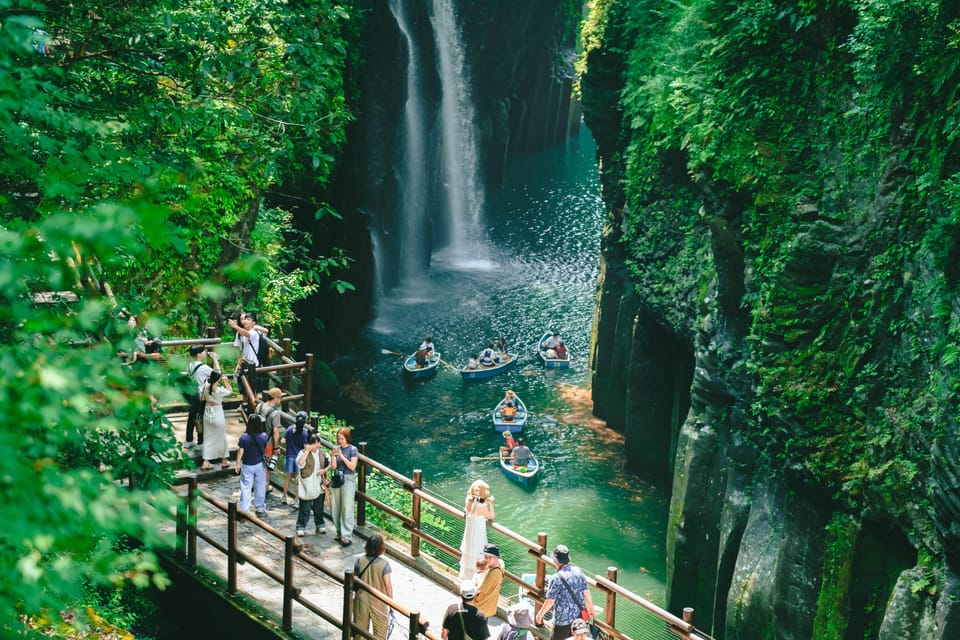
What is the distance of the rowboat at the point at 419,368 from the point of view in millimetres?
31641

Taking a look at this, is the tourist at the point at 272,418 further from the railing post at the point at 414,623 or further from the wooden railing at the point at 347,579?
the railing post at the point at 414,623

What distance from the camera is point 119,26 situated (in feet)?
34.6

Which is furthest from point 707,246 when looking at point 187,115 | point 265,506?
point 187,115

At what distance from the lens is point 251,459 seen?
1234cm

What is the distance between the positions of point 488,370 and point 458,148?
17.8 meters

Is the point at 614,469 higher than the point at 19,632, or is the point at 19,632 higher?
the point at 19,632

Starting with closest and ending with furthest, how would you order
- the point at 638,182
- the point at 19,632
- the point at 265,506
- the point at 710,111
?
the point at 19,632 → the point at 265,506 → the point at 710,111 → the point at 638,182

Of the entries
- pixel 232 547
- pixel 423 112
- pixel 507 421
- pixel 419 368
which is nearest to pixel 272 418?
pixel 232 547

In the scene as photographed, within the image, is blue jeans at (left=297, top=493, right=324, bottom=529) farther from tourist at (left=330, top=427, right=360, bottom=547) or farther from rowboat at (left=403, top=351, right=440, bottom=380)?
rowboat at (left=403, top=351, right=440, bottom=380)

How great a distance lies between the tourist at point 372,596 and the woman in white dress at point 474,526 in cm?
152

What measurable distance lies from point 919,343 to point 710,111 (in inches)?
247

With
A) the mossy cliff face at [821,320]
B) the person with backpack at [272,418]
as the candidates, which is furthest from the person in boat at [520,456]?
the person with backpack at [272,418]

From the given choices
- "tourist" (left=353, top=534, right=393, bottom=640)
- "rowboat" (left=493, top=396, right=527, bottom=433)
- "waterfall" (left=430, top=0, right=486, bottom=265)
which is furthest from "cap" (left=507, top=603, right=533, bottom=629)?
"waterfall" (left=430, top=0, right=486, bottom=265)

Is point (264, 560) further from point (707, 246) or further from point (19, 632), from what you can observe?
point (707, 246)
